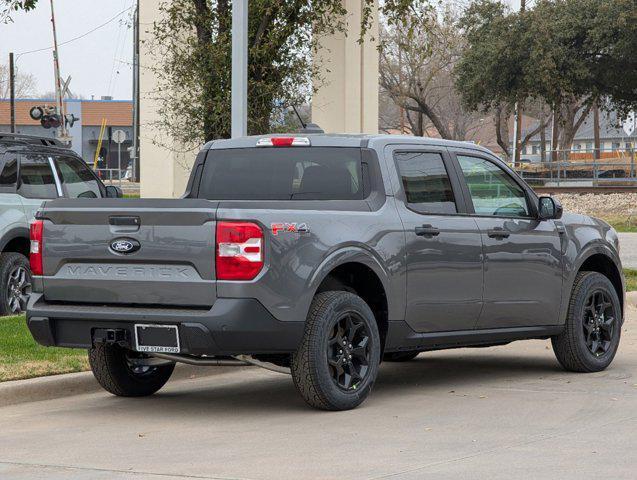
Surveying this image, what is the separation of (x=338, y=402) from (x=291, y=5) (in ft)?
38.4

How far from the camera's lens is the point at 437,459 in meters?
7.21

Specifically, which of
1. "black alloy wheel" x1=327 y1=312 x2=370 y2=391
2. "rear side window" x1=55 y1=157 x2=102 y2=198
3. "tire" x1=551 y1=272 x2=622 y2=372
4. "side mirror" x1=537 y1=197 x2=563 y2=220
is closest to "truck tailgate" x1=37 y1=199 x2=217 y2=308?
"black alloy wheel" x1=327 y1=312 x2=370 y2=391

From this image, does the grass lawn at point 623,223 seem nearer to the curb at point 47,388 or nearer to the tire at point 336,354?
the curb at point 47,388

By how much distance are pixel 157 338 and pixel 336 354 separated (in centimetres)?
121

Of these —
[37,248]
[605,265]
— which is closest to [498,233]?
[605,265]

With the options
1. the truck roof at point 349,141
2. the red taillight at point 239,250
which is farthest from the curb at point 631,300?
the red taillight at point 239,250

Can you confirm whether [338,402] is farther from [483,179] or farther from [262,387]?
[483,179]

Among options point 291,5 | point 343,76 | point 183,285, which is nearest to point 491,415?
point 183,285

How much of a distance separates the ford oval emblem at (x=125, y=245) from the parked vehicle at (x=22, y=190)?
5.58 m

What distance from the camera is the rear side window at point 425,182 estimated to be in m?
9.60

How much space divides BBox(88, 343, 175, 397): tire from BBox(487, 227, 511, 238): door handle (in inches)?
100

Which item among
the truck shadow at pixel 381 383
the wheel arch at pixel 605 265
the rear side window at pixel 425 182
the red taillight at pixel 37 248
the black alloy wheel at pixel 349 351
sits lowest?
the truck shadow at pixel 381 383

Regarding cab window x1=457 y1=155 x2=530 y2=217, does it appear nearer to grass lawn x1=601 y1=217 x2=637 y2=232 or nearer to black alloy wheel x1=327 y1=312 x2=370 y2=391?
black alloy wheel x1=327 y1=312 x2=370 y2=391

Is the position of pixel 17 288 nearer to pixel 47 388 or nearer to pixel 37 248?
pixel 47 388
